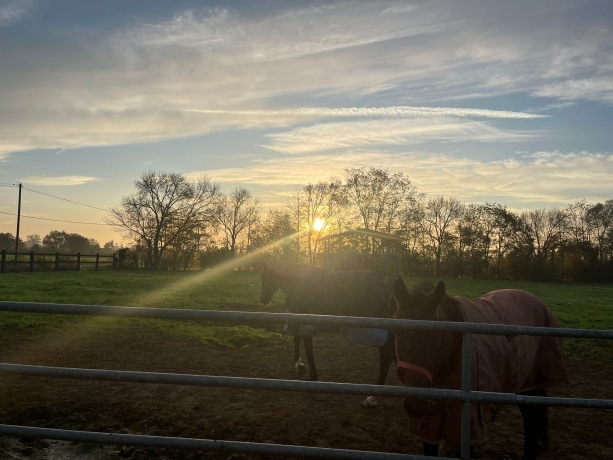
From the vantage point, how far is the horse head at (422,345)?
3035 millimetres

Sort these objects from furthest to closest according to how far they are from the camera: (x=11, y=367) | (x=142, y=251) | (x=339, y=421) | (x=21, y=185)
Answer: (x=142, y=251) < (x=21, y=185) < (x=339, y=421) < (x=11, y=367)

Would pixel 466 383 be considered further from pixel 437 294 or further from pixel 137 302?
pixel 137 302

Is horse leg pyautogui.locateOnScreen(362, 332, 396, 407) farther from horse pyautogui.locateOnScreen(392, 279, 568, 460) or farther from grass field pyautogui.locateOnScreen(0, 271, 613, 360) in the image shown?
grass field pyautogui.locateOnScreen(0, 271, 613, 360)

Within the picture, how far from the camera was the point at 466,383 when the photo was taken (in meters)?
2.79

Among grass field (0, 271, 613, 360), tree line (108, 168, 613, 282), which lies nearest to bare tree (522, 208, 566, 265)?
tree line (108, 168, 613, 282)

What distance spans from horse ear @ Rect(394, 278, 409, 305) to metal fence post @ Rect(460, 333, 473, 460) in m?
0.57

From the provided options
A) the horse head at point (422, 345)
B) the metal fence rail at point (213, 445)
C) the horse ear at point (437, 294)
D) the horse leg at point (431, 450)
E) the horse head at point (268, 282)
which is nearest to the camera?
the metal fence rail at point (213, 445)

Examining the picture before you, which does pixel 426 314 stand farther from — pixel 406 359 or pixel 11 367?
pixel 11 367

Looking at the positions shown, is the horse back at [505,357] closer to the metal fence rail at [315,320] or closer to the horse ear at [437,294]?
the metal fence rail at [315,320]

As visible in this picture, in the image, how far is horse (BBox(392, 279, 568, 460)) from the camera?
10.1ft

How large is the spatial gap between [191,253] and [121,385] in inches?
1700

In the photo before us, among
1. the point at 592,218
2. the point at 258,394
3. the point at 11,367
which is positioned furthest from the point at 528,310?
the point at 592,218

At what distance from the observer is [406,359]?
3084 millimetres

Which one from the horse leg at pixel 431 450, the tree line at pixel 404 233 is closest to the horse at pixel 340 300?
the horse leg at pixel 431 450
